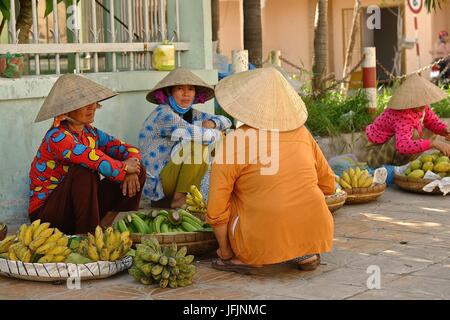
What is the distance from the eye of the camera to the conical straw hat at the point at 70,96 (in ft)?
20.0

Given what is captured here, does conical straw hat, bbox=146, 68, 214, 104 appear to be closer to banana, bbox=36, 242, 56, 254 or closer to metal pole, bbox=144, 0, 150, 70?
metal pole, bbox=144, 0, 150, 70

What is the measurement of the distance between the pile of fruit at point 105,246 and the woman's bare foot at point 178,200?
219 centimetres

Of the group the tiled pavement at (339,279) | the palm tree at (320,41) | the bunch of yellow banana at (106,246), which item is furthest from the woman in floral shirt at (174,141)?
the palm tree at (320,41)

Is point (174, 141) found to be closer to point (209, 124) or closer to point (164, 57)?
point (209, 124)

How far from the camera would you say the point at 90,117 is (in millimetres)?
6219

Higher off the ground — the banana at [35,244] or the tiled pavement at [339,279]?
the banana at [35,244]

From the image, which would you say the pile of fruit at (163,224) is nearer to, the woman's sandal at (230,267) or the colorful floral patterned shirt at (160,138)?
the woman's sandal at (230,267)

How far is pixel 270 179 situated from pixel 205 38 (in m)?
3.51

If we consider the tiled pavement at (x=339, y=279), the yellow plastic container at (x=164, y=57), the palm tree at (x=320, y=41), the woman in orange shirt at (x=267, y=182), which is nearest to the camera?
the tiled pavement at (x=339, y=279)

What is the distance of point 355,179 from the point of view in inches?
301

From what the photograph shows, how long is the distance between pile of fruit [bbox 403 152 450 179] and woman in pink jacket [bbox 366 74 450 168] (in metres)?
0.13

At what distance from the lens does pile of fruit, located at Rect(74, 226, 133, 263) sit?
5250 mm
